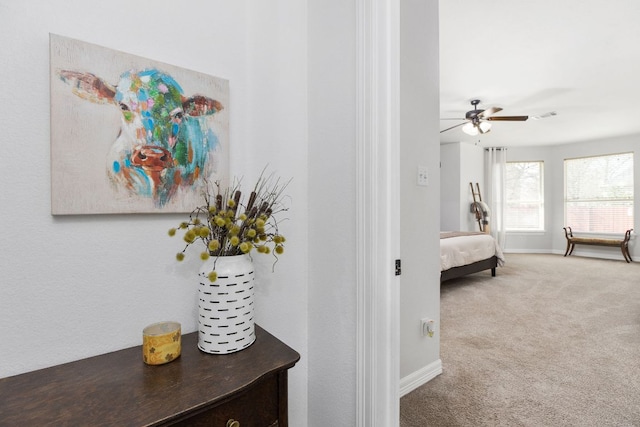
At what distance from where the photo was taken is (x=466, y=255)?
433 cm

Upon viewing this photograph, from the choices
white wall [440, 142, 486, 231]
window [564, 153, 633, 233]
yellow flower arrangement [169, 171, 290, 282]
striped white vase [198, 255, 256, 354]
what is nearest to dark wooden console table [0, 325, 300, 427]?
striped white vase [198, 255, 256, 354]

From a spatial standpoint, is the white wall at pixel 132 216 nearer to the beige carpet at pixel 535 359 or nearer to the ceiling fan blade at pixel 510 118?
the beige carpet at pixel 535 359

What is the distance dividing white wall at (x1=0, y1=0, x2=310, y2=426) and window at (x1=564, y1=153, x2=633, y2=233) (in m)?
8.15

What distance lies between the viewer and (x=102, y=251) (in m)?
0.98

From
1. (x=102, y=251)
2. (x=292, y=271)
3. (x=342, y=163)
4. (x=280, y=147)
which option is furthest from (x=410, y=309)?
(x=102, y=251)

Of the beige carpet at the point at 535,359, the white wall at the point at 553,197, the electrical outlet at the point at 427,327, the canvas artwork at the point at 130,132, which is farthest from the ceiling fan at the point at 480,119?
the white wall at the point at 553,197

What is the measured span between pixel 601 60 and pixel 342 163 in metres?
3.70

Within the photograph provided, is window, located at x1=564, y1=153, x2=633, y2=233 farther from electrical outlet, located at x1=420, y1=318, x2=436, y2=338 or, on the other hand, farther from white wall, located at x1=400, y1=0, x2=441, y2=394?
electrical outlet, located at x1=420, y1=318, x2=436, y2=338

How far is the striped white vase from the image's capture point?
3.12 ft

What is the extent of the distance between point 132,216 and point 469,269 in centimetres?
446

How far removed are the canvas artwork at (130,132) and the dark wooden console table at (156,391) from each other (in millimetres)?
472

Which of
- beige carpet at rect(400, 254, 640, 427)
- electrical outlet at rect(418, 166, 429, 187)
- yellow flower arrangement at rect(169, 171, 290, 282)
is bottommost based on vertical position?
beige carpet at rect(400, 254, 640, 427)

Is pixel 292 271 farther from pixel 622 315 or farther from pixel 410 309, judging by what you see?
pixel 622 315

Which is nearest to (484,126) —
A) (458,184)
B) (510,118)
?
(510,118)
